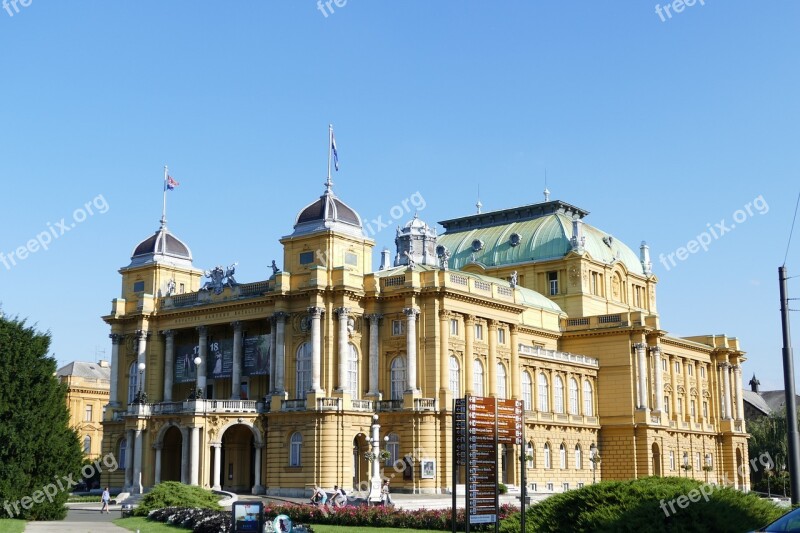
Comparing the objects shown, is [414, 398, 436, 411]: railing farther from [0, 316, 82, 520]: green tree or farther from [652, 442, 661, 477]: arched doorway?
[0, 316, 82, 520]: green tree

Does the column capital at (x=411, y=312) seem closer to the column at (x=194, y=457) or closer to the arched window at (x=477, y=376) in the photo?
the arched window at (x=477, y=376)

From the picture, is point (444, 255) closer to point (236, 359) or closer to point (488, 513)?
point (236, 359)

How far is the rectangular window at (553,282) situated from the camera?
317 feet

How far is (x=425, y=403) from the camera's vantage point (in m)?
69.1

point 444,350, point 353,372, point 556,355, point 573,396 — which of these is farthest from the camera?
point 573,396

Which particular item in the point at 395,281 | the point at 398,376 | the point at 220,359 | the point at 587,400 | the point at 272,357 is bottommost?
the point at 587,400

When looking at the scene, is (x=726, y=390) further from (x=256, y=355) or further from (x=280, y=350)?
(x=280, y=350)

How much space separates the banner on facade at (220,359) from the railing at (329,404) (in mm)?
11568

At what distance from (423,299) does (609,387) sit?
26.2 meters

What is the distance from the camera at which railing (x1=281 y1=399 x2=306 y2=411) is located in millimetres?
69250

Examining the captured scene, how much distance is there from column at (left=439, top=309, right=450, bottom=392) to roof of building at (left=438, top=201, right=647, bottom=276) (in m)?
28.7

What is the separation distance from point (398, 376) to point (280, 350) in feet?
28.4

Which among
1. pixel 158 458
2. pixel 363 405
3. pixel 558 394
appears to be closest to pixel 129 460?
pixel 158 458

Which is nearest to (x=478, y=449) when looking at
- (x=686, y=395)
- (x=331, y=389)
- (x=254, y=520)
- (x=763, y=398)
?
(x=254, y=520)
